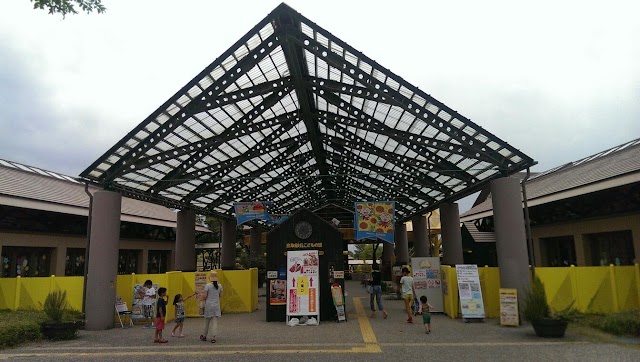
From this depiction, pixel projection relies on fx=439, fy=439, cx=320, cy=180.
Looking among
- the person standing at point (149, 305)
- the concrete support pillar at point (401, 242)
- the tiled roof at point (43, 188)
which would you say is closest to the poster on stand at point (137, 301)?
the person standing at point (149, 305)

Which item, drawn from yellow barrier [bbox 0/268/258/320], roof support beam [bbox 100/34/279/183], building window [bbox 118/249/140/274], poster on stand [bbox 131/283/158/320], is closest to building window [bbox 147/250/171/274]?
building window [bbox 118/249/140/274]

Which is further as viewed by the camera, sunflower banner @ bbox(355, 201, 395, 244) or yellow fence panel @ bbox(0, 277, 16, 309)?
sunflower banner @ bbox(355, 201, 395, 244)

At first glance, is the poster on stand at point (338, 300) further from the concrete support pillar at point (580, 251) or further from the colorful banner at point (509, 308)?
the concrete support pillar at point (580, 251)

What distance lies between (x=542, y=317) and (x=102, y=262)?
1263 centimetres

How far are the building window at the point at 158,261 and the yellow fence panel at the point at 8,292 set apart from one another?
45.7ft

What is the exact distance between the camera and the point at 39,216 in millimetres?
18344

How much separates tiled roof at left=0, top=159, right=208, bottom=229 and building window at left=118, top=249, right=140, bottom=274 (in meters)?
2.36

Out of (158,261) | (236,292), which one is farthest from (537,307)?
(158,261)

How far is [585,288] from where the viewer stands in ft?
42.1

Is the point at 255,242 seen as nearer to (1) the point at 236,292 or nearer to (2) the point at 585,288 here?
(1) the point at 236,292

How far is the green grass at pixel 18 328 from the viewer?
33.7 feet

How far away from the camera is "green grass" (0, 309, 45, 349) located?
33.7ft

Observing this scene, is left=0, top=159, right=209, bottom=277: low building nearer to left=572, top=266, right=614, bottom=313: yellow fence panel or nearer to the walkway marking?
the walkway marking

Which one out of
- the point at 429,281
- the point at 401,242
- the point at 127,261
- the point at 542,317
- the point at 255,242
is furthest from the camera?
the point at 401,242
